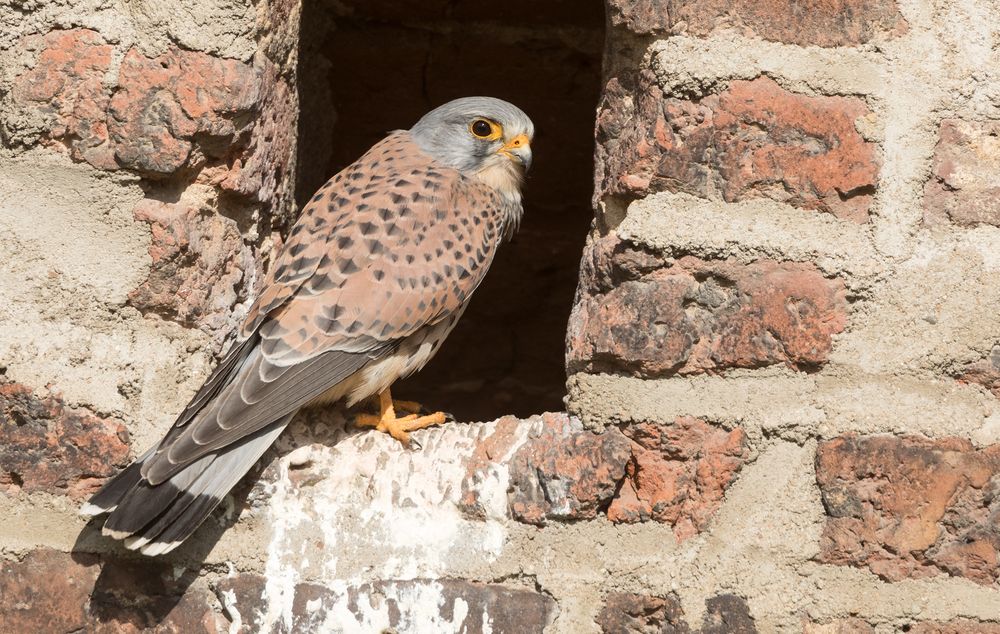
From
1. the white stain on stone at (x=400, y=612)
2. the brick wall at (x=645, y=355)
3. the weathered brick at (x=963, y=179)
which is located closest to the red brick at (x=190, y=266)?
the brick wall at (x=645, y=355)

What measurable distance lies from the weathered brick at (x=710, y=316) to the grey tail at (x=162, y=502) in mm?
724

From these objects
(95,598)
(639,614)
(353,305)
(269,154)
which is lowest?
(95,598)

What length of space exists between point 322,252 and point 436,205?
1.15 ft

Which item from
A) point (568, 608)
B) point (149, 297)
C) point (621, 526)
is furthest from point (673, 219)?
point (149, 297)

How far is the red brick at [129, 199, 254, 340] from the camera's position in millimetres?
2186

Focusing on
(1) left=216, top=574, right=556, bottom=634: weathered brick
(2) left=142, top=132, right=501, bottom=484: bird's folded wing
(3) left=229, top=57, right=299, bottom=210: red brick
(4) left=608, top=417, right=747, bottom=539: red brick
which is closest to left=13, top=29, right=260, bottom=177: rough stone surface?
(3) left=229, top=57, right=299, bottom=210: red brick

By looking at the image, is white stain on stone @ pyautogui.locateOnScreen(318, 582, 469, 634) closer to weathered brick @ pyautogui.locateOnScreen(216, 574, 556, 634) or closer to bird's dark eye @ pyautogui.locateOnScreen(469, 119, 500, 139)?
weathered brick @ pyautogui.locateOnScreen(216, 574, 556, 634)

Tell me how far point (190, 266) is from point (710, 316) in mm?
1008

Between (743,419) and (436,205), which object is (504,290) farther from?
(743,419)

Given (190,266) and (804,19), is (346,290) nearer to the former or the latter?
(190,266)

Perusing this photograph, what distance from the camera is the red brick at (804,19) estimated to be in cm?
205

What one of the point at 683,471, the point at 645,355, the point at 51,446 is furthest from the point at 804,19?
the point at 51,446

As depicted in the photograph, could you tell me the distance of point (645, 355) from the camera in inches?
81.6

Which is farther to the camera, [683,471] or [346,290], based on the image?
[346,290]
